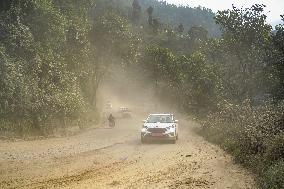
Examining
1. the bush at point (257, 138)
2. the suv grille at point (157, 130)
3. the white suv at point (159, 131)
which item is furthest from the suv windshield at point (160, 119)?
the bush at point (257, 138)

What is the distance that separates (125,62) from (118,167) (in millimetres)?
38774

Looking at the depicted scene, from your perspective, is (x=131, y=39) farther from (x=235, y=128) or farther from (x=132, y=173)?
(x=132, y=173)

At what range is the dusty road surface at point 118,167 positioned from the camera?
1239 centimetres

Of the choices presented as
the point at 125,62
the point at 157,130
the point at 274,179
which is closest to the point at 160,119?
the point at 157,130

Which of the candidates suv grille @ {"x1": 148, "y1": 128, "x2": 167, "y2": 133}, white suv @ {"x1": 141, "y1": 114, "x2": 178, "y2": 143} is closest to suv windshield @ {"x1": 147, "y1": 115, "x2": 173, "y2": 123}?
white suv @ {"x1": 141, "y1": 114, "x2": 178, "y2": 143}

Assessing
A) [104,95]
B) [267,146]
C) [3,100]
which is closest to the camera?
[267,146]

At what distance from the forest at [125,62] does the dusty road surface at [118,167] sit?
122 cm

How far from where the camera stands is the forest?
18609mm

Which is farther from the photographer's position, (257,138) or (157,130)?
(157,130)

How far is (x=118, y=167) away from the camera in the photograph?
15133mm

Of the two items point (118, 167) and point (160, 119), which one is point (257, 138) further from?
point (160, 119)

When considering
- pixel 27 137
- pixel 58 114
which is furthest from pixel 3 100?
pixel 58 114

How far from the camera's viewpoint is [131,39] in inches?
2051

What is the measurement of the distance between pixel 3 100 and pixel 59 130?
19.0 feet
